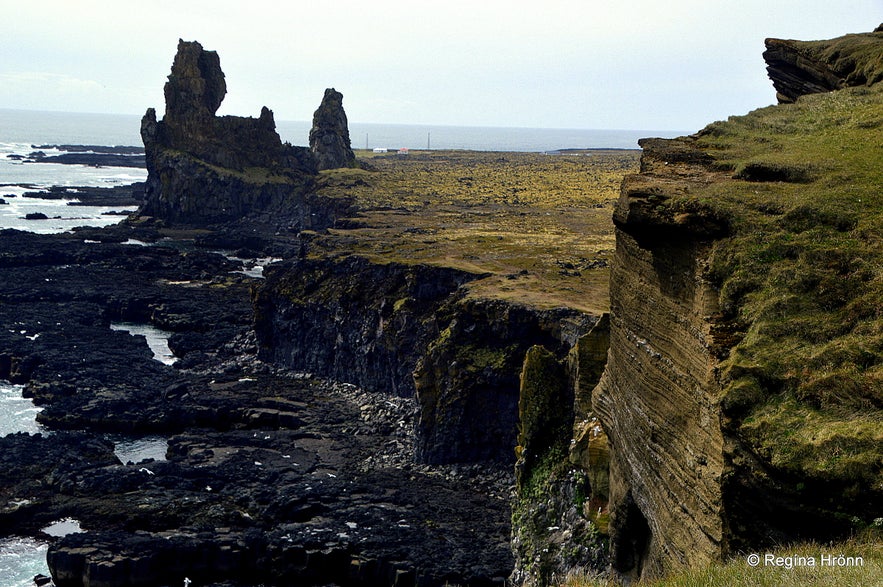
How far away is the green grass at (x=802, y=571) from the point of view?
11.7 m

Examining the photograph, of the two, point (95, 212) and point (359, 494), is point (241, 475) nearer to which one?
point (359, 494)

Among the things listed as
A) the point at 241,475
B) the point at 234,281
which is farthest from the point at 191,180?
the point at 241,475

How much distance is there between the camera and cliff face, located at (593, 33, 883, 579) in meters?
13.7

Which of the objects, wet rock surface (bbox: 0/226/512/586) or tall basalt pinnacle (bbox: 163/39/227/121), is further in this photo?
tall basalt pinnacle (bbox: 163/39/227/121)

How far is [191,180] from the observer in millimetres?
152500

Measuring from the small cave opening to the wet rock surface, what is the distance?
17.5 m

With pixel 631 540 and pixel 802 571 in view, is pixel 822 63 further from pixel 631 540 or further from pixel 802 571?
pixel 802 571

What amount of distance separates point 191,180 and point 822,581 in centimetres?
15024

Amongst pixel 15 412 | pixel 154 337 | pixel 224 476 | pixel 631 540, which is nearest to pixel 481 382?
pixel 224 476

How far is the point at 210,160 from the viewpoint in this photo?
159500 mm

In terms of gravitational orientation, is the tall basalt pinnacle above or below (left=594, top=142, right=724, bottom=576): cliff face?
above

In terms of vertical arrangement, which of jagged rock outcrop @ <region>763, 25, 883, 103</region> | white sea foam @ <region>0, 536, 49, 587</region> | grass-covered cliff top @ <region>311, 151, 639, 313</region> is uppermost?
jagged rock outcrop @ <region>763, 25, 883, 103</region>

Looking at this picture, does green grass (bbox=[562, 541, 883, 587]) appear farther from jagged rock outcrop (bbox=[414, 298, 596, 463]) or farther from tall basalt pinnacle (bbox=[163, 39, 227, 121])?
tall basalt pinnacle (bbox=[163, 39, 227, 121])

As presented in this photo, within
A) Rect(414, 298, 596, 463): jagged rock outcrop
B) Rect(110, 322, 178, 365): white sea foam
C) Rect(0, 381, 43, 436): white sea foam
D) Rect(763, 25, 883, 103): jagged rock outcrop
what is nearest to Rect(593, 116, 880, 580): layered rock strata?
Rect(763, 25, 883, 103): jagged rock outcrop
